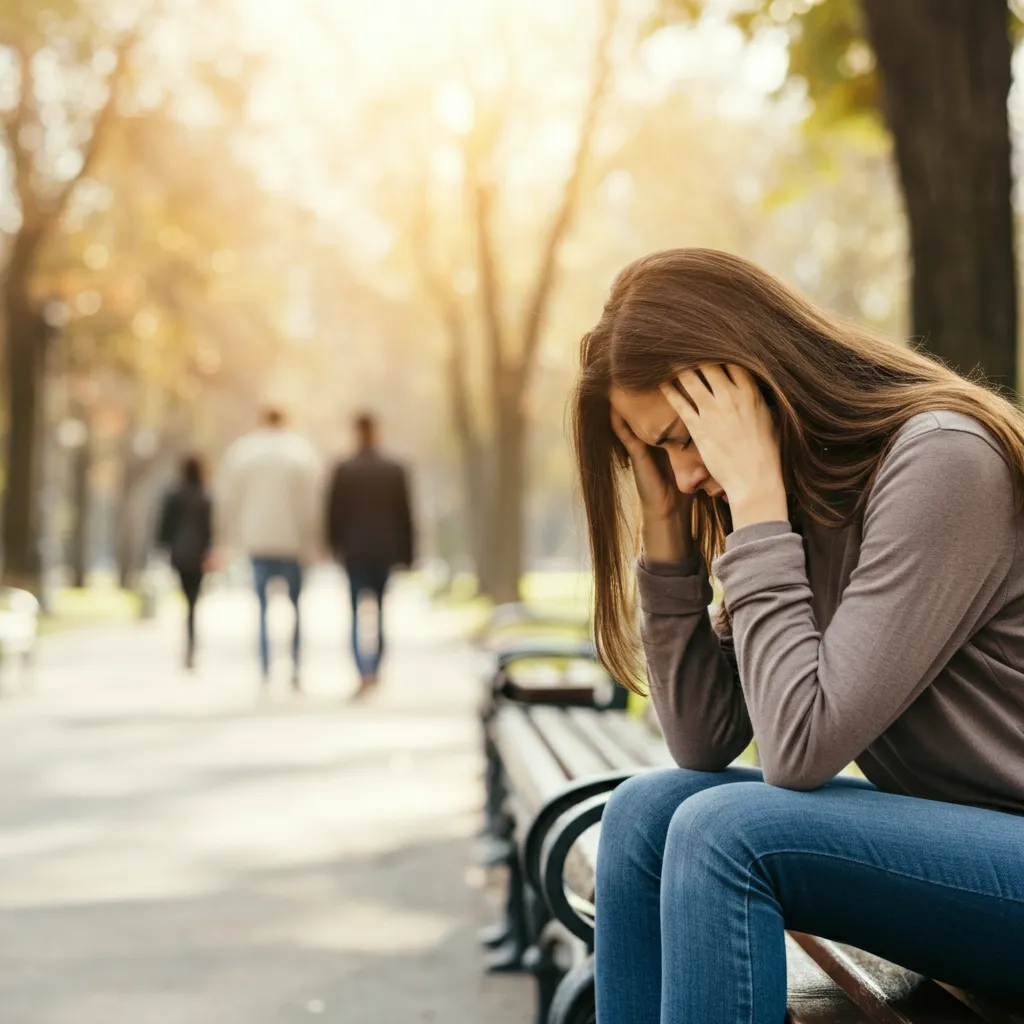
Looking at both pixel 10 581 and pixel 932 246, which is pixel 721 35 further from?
pixel 10 581

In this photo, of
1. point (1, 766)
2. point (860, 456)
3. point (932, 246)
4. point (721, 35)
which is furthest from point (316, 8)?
point (860, 456)

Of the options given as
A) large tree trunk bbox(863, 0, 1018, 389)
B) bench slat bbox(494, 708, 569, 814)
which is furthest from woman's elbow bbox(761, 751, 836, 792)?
large tree trunk bbox(863, 0, 1018, 389)

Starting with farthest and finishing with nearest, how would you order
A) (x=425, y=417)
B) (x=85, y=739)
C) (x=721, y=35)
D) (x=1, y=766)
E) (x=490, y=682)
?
(x=425, y=417)
(x=85, y=739)
(x=721, y=35)
(x=1, y=766)
(x=490, y=682)

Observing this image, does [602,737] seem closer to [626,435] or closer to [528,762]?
[528,762]

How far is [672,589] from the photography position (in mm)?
2662

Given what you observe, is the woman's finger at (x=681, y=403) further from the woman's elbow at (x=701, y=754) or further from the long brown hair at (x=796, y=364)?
the woman's elbow at (x=701, y=754)

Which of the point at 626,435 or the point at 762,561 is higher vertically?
the point at 626,435

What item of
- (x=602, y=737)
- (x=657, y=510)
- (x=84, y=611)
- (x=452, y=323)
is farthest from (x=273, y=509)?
(x=84, y=611)

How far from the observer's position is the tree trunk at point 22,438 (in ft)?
67.7

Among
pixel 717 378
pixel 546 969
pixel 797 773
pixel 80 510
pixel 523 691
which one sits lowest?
pixel 80 510

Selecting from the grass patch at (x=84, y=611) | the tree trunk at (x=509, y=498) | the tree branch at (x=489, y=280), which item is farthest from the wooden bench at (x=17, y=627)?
the tree branch at (x=489, y=280)

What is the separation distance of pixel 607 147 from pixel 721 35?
37.1ft

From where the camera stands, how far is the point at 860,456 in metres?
2.29

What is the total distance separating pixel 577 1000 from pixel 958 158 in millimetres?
4363
